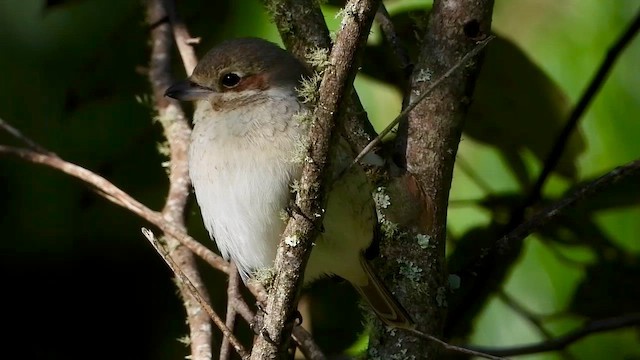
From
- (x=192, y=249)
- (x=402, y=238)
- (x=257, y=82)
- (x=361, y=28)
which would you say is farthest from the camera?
(x=192, y=249)

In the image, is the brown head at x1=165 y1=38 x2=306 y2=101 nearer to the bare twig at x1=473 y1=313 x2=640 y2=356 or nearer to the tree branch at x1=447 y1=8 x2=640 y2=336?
the tree branch at x1=447 y1=8 x2=640 y2=336

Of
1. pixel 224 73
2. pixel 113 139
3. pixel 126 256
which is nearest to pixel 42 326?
pixel 126 256

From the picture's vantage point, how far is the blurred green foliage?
323 cm

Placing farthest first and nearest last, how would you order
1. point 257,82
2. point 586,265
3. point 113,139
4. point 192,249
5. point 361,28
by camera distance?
1. point 113,139
2. point 586,265
3. point 192,249
4. point 257,82
5. point 361,28

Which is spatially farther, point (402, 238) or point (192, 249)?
point (192, 249)

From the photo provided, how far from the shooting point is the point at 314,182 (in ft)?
5.87

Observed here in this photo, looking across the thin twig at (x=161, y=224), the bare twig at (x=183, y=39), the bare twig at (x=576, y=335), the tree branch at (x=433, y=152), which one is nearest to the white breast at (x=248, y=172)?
the thin twig at (x=161, y=224)

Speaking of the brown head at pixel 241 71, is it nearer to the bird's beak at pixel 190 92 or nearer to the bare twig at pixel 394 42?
the bird's beak at pixel 190 92

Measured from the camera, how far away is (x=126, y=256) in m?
3.58

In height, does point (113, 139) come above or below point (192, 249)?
above

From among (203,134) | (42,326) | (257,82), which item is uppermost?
(257,82)

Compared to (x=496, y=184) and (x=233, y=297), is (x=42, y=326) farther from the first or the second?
(x=496, y=184)

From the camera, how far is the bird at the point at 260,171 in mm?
2285

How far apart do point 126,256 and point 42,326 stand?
40cm
